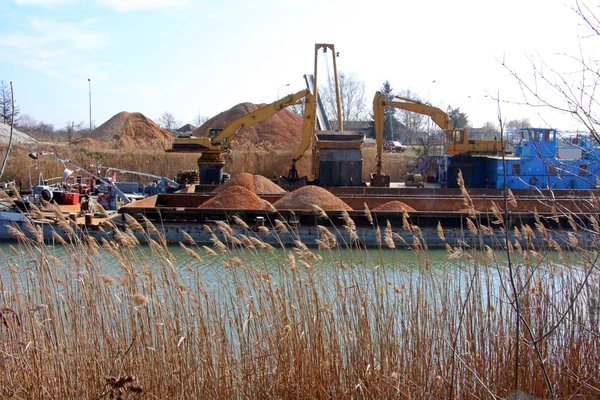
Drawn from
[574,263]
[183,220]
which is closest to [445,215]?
[183,220]

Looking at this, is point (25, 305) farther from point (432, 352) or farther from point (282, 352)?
point (432, 352)

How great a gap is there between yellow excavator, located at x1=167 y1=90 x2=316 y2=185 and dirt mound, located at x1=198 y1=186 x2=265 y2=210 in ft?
23.4

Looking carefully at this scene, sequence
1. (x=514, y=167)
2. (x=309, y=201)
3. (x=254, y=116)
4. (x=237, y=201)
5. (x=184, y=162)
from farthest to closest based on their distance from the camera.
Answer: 1. (x=184, y=162)
2. (x=254, y=116)
3. (x=514, y=167)
4. (x=237, y=201)
5. (x=309, y=201)

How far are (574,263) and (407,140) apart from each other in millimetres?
60937

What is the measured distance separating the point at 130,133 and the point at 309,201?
3499 cm

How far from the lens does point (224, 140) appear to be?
22109 mm

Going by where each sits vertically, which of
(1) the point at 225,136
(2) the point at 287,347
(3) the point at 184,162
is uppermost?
(1) the point at 225,136


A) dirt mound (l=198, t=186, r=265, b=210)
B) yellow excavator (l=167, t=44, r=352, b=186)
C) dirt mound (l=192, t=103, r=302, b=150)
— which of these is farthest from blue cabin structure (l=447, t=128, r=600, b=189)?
dirt mound (l=192, t=103, r=302, b=150)

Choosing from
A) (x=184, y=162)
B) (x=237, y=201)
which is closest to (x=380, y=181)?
(x=237, y=201)

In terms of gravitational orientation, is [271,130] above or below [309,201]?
above

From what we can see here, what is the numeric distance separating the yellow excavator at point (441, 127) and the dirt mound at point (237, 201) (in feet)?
26.7

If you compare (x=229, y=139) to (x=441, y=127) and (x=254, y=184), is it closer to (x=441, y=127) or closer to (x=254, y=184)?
(x=254, y=184)

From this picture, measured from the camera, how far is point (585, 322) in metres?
4.12

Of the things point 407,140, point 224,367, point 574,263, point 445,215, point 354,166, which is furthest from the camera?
point 407,140
